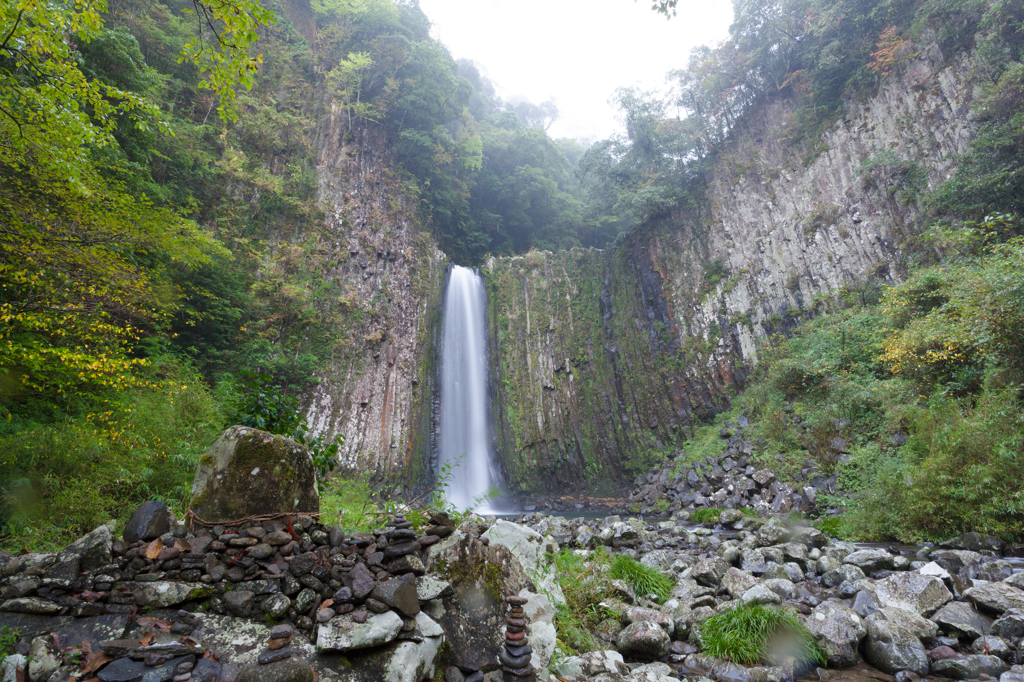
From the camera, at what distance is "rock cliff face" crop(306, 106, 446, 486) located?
13766 millimetres

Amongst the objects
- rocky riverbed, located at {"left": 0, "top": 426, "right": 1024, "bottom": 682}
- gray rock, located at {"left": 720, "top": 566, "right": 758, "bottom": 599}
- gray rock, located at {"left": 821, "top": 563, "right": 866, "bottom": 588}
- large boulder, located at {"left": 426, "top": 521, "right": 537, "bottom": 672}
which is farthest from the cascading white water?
large boulder, located at {"left": 426, "top": 521, "right": 537, "bottom": 672}

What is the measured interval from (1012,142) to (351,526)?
14.2 m

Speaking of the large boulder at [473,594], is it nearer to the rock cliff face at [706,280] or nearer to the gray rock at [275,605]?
the gray rock at [275,605]

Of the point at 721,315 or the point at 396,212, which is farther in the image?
the point at 396,212

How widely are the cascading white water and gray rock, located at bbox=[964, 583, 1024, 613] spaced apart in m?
13.0

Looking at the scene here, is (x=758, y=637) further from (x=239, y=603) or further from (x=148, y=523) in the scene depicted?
(x=148, y=523)

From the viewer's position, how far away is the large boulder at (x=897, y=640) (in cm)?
322

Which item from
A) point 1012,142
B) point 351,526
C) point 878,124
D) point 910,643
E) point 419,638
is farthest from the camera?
point 878,124

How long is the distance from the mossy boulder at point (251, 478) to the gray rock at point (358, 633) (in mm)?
934

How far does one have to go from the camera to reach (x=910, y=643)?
3326mm

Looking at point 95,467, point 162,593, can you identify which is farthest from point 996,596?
point 95,467

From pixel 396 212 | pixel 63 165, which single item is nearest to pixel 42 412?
pixel 63 165

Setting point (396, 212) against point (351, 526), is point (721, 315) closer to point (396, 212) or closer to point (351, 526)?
point (396, 212)

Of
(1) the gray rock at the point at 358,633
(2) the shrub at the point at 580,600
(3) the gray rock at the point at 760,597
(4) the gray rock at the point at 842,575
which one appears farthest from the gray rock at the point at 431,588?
(4) the gray rock at the point at 842,575
